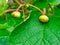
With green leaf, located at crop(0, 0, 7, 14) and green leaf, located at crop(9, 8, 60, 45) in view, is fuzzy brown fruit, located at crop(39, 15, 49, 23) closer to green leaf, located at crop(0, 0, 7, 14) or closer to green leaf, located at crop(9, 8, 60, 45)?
green leaf, located at crop(9, 8, 60, 45)

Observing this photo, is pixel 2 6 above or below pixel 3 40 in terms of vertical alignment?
above

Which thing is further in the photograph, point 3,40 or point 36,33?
point 3,40

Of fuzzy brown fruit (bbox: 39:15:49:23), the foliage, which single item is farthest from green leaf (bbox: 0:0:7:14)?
fuzzy brown fruit (bbox: 39:15:49:23)

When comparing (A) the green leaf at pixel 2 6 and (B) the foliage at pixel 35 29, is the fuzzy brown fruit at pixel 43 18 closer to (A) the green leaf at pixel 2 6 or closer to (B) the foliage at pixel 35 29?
(B) the foliage at pixel 35 29

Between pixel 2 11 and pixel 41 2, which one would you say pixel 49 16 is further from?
pixel 2 11

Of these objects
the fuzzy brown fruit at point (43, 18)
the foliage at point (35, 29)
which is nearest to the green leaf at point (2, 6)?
the foliage at point (35, 29)

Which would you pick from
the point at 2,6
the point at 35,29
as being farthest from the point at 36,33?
the point at 2,6

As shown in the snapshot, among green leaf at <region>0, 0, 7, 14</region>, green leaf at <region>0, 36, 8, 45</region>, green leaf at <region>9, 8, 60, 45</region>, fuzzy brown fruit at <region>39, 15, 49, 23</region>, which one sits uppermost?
A: green leaf at <region>0, 0, 7, 14</region>

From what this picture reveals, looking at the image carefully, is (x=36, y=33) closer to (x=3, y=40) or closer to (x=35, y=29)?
(x=35, y=29)

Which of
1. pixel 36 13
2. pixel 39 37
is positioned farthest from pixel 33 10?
pixel 39 37
